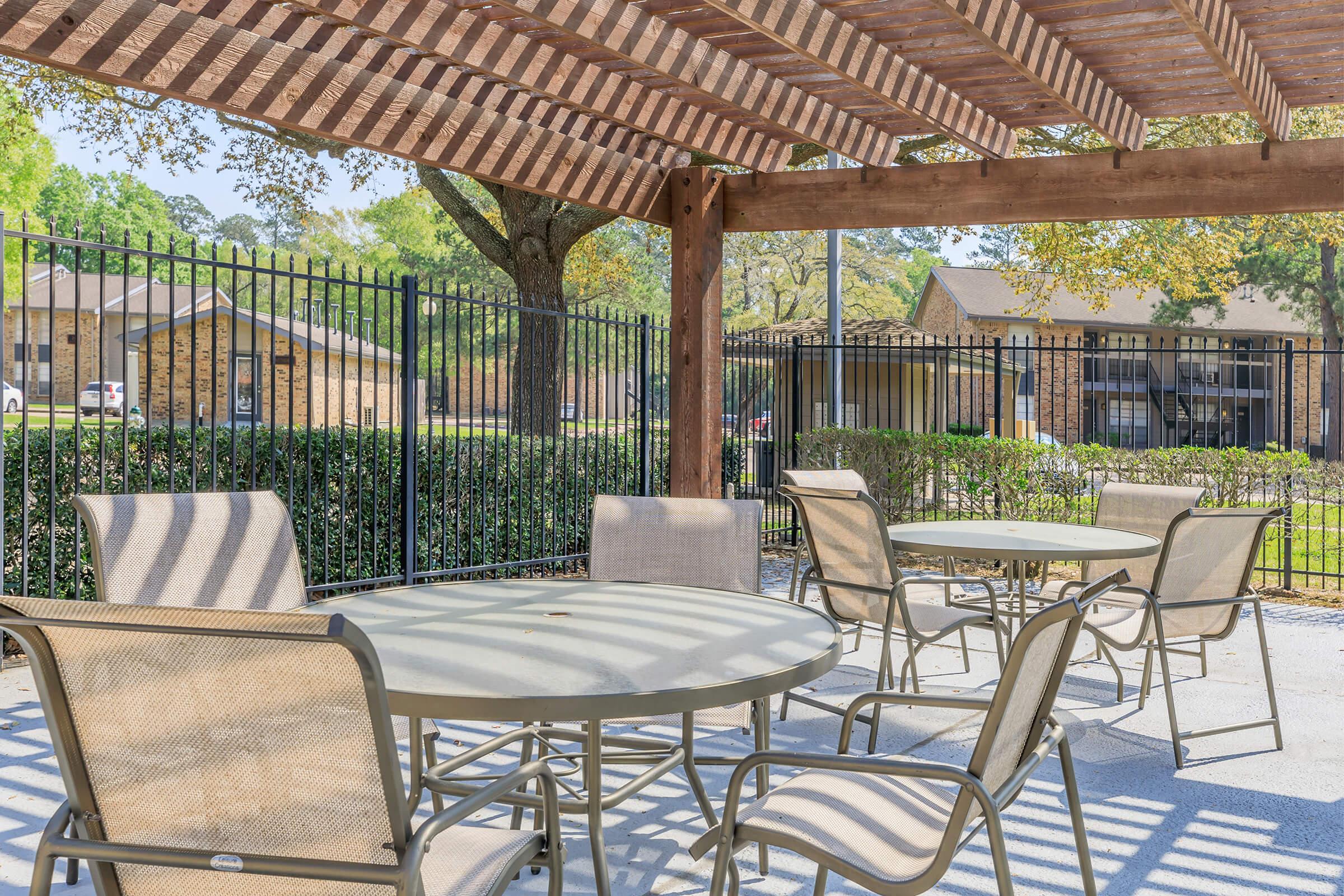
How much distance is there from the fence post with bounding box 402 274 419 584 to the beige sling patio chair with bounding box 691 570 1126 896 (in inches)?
178

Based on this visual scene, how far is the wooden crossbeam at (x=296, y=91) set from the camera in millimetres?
3613

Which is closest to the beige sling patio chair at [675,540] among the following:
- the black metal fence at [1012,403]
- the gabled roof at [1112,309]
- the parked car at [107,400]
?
the black metal fence at [1012,403]

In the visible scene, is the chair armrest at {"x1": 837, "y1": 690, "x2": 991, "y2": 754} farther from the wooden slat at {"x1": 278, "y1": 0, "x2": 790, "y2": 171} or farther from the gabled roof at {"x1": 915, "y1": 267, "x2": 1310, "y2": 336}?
the gabled roof at {"x1": 915, "y1": 267, "x2": 1310, "y2": 336}

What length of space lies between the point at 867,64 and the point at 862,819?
370 cm

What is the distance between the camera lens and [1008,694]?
5.85ft

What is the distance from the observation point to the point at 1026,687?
1.87 metres

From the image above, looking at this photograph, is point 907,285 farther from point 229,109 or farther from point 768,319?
point 229,109

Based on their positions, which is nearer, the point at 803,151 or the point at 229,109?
the point at 229,109

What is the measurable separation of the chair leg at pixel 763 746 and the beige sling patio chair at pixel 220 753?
4.16ft

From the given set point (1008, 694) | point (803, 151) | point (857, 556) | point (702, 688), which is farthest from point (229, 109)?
point (803, 151)

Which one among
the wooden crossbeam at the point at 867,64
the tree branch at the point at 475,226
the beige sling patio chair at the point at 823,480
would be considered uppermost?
the tree branch at the point at 475,226

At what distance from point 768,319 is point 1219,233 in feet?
84.3

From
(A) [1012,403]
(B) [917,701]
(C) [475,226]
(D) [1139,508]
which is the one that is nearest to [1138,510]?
(D) [1139,508]

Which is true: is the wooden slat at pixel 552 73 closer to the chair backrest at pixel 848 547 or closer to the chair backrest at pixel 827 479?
the chair backrest at pixel 827 479
